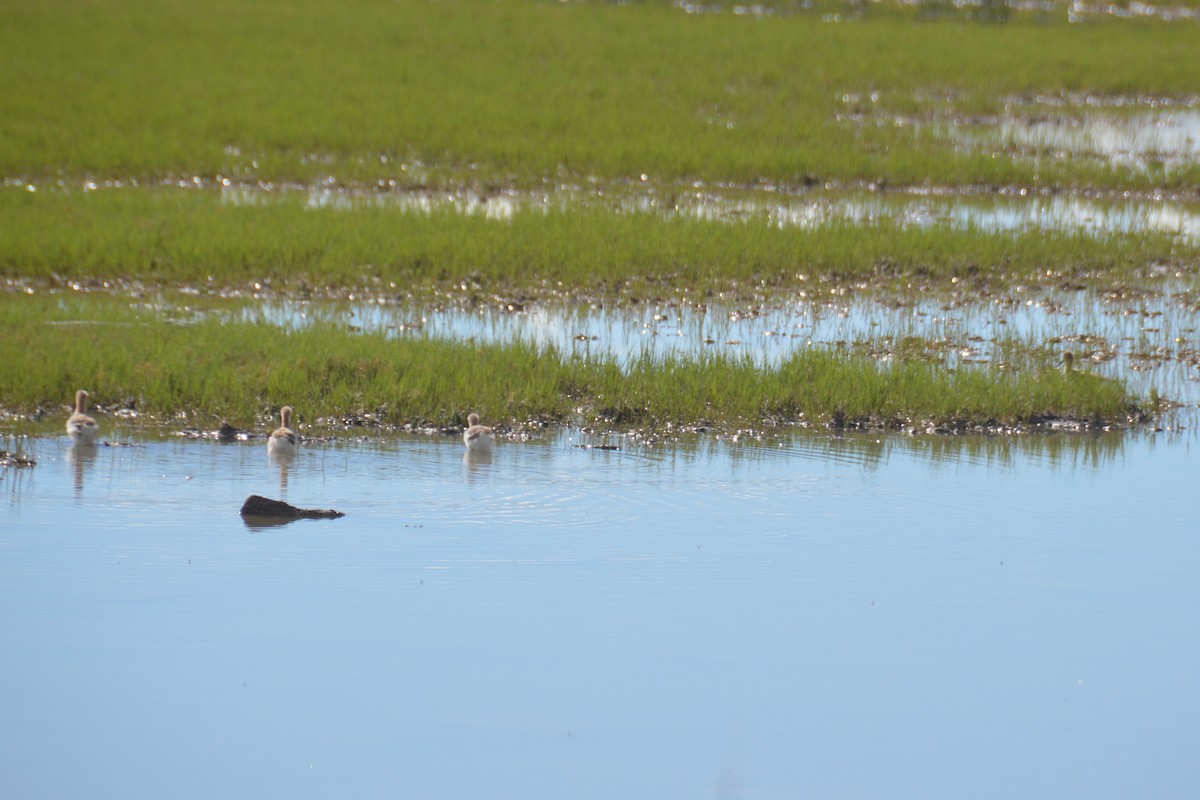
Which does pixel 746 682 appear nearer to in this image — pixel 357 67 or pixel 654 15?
pixel 357 67

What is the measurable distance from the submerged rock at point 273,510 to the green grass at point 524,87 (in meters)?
11.9

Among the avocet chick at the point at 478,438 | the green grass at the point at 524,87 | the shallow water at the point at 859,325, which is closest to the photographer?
the avocet chick at the point at 478,438

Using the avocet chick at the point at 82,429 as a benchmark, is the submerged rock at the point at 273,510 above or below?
below

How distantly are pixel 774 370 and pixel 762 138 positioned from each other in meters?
11.7

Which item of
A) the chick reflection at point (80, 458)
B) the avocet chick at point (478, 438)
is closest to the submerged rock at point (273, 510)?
the chick reflection at point (80, 458)

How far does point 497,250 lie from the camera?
14633 mm

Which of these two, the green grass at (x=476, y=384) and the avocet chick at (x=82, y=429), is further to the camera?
the green grass at (x=476, y=384)

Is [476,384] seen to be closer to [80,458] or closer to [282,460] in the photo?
[282,460]

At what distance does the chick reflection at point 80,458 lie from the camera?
8398mm

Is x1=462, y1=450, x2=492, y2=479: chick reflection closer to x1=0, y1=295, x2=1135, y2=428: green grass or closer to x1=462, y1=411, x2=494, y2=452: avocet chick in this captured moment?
x1=462, y1=411, x2=494, y2=452: avocet chick

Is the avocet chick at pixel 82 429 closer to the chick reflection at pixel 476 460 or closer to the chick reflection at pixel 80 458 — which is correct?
the chick reflection at pixel 80 458

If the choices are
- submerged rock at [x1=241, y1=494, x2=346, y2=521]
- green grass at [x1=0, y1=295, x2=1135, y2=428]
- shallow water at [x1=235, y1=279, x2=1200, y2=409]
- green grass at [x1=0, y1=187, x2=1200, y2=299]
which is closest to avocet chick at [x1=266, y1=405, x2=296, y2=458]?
green grass at [x1=0, y1=295, x2=1135, y2=428]

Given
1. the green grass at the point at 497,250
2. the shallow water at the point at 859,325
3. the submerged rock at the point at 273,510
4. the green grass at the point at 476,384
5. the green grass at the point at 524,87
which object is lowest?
the submerged rock at the point at 273,510

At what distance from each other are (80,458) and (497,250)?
6.43 meters
